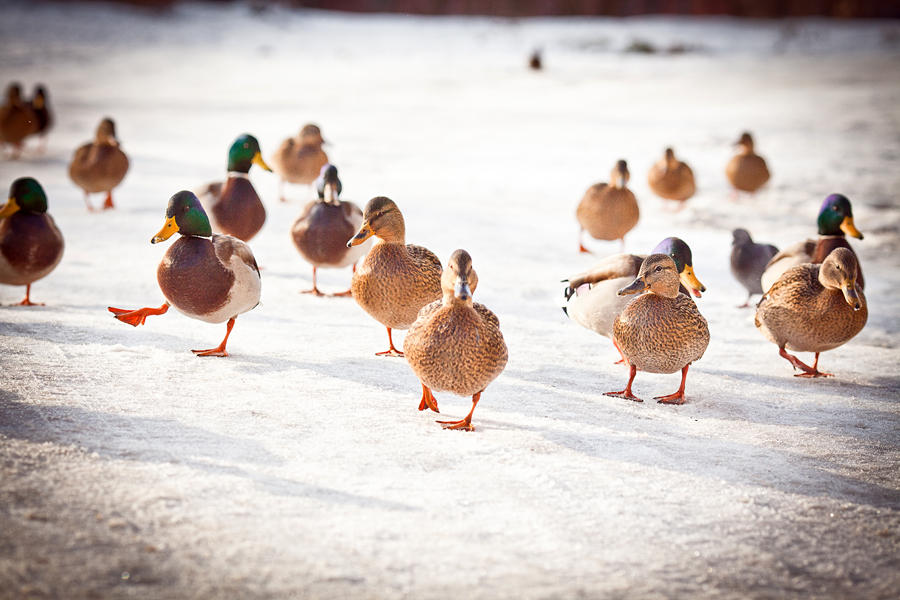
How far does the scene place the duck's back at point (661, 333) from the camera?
3508 millimetres

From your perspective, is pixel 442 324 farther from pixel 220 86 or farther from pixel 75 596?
pixel 220 86

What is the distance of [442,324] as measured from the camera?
3.11 metres

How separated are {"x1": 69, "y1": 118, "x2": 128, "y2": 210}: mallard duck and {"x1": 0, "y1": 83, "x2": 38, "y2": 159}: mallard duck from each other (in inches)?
137

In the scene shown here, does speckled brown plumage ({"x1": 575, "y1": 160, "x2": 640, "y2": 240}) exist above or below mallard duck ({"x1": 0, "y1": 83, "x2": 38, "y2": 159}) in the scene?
below

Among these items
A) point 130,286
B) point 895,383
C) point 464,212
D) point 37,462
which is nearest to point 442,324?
point 37,462

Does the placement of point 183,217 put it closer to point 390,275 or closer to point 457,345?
point 390,275

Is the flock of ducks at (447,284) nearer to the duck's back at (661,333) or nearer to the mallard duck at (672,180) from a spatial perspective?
the duck's back at (661,333)

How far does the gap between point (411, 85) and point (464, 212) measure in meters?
8.31

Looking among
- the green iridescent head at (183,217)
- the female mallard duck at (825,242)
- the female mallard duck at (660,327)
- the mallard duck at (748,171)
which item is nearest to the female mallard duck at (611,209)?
the female mallard duck at (825,242)

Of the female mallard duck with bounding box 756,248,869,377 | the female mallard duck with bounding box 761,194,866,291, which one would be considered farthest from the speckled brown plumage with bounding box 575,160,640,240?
the female mallard duck with bounding box 756,248,869,377

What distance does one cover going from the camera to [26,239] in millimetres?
4465

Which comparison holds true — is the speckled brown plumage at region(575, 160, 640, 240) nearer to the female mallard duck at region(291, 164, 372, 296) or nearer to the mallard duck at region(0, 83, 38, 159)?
the female mallard duck at region(291, 164, 372, 296)

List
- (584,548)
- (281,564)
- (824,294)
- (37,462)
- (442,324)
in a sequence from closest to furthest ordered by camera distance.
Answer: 1. (281,564)
2. (584,548)
3. (37,462)
4. (442,324)
5. (824,294)

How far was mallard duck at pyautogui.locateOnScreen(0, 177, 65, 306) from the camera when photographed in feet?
14.5
